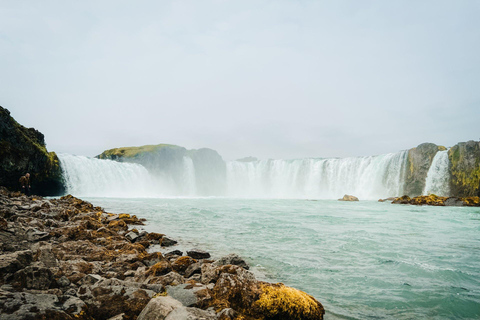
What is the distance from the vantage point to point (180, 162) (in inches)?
2938

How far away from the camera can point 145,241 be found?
8.65m

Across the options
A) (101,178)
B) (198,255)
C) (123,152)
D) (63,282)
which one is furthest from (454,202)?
(123,152)

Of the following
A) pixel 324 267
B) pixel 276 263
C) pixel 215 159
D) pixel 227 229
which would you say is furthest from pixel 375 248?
pixel 215 159

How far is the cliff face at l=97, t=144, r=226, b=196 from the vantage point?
71.6 m

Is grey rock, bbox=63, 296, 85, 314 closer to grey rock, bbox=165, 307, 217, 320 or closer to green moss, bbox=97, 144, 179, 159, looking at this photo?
grey rock, bbox=165, 307, 217, 320

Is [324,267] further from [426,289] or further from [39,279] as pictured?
[39,279]

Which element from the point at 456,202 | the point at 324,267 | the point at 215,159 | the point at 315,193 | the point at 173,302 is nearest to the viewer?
the point at 173,302

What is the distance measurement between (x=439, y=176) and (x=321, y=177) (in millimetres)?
20180

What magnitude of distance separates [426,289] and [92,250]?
7408mm

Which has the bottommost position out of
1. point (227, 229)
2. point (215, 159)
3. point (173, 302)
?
point (227, 229)

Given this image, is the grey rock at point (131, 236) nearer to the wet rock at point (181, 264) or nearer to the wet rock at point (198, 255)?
the wet rock at point (198, 255)

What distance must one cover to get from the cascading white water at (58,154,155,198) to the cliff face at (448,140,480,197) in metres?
53.9

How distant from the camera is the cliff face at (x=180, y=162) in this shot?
2820 inches

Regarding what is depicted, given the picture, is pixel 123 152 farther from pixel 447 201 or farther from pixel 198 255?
pixel 198 255
